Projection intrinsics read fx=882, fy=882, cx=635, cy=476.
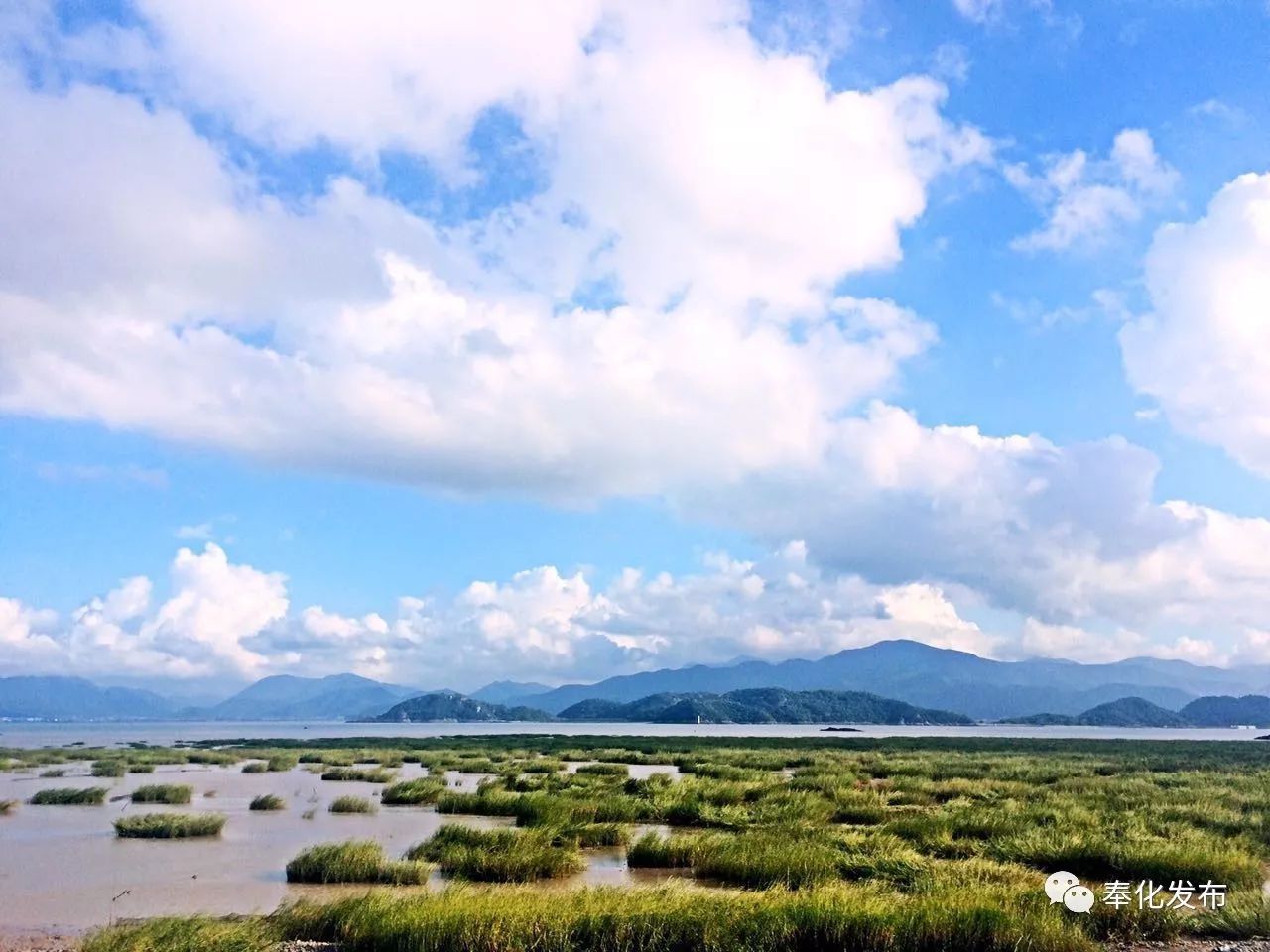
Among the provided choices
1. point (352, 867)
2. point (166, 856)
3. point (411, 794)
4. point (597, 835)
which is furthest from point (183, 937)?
point (411, 794)

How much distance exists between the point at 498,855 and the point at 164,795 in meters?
18.2

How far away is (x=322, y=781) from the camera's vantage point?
38.8 meters

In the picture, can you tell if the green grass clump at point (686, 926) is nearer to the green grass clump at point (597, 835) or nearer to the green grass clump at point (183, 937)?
the green grass clump at point (183, 937)

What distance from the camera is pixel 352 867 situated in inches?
626

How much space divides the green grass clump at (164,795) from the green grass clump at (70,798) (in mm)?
1095

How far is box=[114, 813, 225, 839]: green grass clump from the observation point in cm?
2159

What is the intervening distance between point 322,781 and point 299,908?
2905 centimetres

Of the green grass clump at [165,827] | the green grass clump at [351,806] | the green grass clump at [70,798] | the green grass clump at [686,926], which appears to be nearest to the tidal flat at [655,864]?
the green grass clump at [686,926]

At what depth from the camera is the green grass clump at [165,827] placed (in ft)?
70.8

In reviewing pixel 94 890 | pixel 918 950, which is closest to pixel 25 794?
pixel 94 890

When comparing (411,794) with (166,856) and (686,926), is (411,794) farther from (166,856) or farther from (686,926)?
(686,926)

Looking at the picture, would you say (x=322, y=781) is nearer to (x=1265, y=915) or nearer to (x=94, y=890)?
(x=94, y=890)

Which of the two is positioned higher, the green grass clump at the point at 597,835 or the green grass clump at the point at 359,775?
the green grass clump at the point at 597,835

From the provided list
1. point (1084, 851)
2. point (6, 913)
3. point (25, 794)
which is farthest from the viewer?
point (25, 794)
